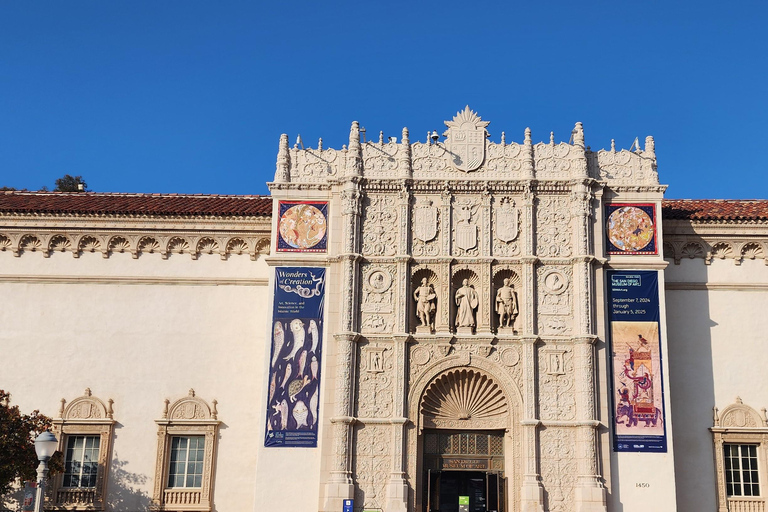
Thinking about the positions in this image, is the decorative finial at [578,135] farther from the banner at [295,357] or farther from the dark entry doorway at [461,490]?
the dark entry doorway at [461,490]

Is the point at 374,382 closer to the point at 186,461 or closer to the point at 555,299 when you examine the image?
the point at 555,299

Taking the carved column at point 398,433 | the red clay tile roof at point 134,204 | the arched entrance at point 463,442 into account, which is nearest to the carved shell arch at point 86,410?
the red clay tile roof at point 134,204

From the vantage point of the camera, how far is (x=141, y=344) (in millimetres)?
25891

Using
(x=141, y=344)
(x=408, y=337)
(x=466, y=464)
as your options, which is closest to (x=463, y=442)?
(x=466, y=464)

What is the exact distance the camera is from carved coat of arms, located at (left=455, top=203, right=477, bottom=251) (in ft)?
81.5

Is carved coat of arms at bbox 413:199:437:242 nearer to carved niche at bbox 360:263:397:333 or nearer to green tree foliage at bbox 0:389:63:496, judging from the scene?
carved niche at bbox 360:263:397:333

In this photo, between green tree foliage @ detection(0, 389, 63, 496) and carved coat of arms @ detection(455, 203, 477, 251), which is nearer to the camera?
green tree foliage @ detection(0, 389, 63, 496)

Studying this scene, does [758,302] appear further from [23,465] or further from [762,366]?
[23,465]

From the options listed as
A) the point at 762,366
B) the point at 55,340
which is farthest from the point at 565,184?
the point at 55,340

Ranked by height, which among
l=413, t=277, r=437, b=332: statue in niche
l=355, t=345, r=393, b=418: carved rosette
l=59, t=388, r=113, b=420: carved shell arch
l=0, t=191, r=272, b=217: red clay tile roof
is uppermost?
l=0, t=191, r=272, b=217: red clay tile roof

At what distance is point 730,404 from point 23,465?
19.3 m

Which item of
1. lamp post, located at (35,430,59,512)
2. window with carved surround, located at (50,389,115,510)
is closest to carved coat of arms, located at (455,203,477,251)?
window with carved surround, located at (50,389,115,510)

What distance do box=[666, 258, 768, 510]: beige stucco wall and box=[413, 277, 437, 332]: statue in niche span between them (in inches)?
282

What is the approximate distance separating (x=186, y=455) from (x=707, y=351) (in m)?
15.5
